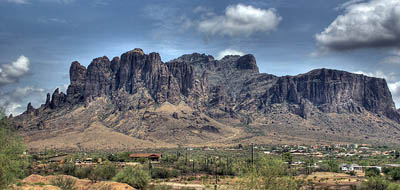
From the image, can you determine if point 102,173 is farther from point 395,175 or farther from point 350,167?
point 350,167

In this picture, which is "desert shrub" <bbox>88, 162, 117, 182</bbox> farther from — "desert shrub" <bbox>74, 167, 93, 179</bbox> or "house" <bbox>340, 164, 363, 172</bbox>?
"house" <bbox>340, 164, 363, 172</bbox>

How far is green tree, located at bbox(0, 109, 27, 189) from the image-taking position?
1725 inches

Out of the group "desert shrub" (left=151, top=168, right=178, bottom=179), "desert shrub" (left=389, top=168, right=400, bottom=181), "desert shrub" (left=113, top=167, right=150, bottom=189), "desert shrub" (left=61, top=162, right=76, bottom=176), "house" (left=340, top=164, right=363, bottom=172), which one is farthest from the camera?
"house" (left=340, top=164, right=363, bottom=172)

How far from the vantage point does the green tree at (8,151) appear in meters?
43.8

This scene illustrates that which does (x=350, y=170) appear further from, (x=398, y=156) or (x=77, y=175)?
(x=77, y=175)

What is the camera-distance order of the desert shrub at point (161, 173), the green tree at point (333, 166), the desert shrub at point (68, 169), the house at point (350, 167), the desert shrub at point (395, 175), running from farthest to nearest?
the house at point (350, 167), the green tree at point (333, 166), the desert shrub at point (161, 173), the desert shrub at point (68, 169), the desert shrub at point (395, 175)

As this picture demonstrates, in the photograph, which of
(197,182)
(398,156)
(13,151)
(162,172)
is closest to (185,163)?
(162,172)

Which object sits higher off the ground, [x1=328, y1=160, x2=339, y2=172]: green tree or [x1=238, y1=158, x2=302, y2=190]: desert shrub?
[x1=238, y1=158, x2=302, y2=190]: desert shrub

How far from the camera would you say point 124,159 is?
457 ft

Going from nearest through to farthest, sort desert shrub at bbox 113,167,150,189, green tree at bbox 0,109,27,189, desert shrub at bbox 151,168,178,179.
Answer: green tree at bbox 0,109,27,189 < desert shrub at bbox 113,167,150,189 < desert shrub at bbox 151,168,178,179

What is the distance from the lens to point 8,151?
4562 centimetres

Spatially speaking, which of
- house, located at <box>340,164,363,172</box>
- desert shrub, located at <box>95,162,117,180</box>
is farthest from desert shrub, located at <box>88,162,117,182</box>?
house, located at <box>340,164,363,172</box>

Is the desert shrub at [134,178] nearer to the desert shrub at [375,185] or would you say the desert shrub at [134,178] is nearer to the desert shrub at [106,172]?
the desert shrub at [106,172]

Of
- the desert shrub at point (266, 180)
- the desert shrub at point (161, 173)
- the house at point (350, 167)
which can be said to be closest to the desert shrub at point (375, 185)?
the desert shrub at point (266, 180)
